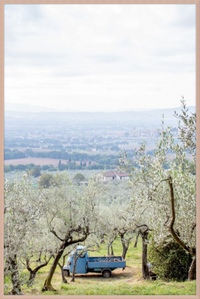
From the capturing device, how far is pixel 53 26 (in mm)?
6805

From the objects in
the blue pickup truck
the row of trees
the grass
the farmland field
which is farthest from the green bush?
the farmland field

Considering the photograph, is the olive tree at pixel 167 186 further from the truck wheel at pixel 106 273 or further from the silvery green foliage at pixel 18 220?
the truck wheel at pixel 106 273

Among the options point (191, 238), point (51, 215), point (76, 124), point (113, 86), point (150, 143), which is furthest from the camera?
point (76, 124)

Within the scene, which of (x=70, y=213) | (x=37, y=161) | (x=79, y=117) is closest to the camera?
(x=70, y=213)

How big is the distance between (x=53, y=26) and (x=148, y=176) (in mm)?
3750

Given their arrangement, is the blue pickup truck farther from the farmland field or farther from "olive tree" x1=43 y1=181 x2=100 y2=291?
the farmland field

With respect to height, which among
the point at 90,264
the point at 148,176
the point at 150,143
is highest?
the point at 150,143

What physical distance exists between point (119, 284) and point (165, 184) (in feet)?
14.2

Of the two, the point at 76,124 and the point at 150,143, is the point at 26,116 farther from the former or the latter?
the point at 150,143

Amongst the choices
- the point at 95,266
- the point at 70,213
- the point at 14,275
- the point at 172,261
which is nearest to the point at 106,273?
the point at 95,266

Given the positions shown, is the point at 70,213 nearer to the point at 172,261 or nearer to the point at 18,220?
the point at 18,220

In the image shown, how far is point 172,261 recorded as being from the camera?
8.41 meters

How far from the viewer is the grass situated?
6.84m

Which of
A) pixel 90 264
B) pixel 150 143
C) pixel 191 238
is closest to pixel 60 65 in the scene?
pixel 150 143
